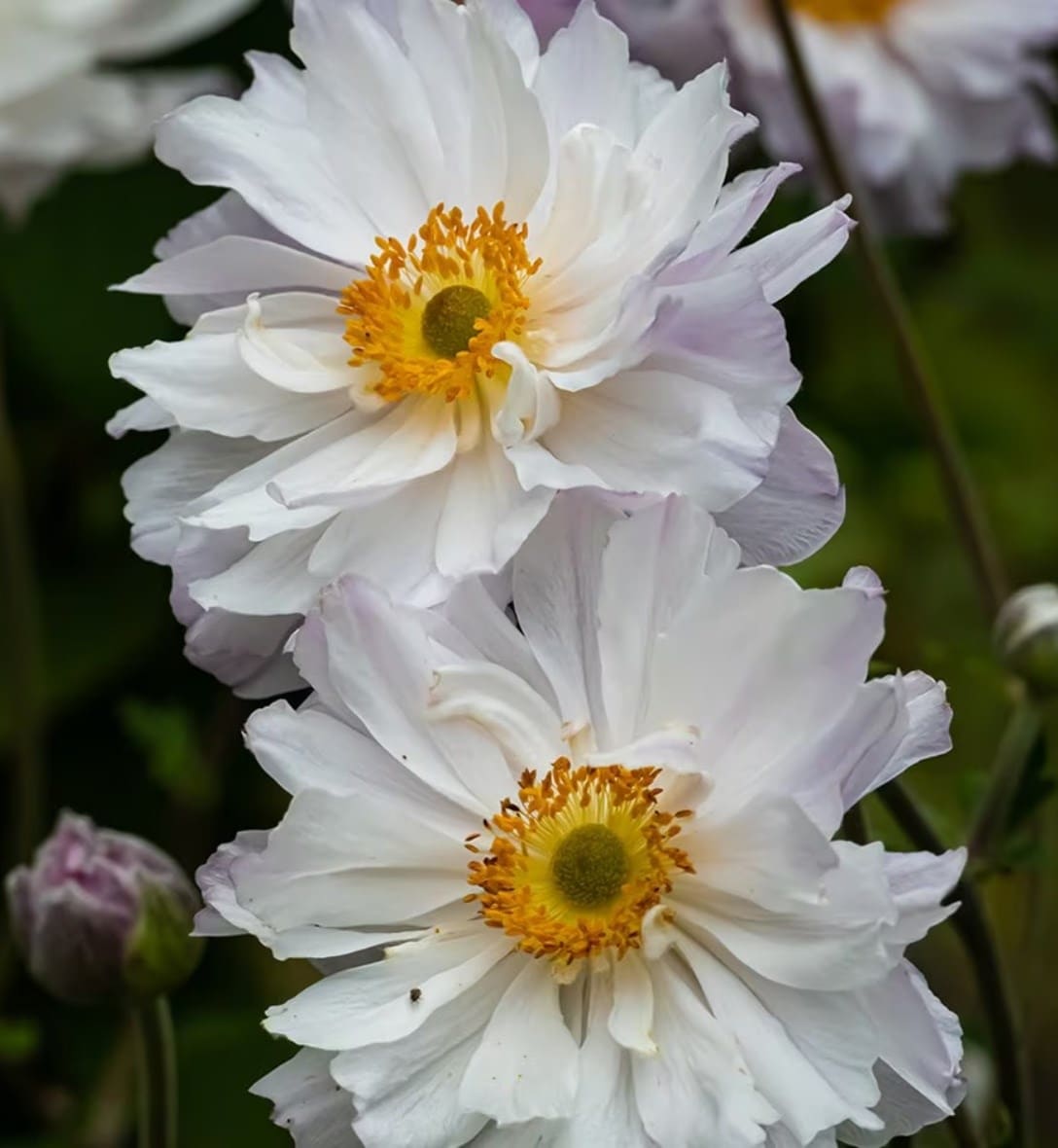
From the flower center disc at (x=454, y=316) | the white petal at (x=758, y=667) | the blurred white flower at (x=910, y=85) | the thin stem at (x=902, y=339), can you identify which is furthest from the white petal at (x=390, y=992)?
the blurred white flower at (x=910, y=85)

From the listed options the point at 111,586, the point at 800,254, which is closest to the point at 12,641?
the point at 111,586

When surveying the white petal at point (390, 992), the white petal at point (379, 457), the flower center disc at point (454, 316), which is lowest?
the white petal at point (390, 992)

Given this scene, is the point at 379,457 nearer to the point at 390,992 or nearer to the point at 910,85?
the point at 390,992

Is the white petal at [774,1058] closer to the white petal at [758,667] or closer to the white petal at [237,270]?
the white petal at [758,667]

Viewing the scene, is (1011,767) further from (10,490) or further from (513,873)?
(10,490)

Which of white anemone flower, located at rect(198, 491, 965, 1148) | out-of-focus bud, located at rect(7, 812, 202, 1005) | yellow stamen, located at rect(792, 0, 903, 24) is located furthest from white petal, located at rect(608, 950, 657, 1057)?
yellow stamen, located at rect(792, 0, 903, 24)

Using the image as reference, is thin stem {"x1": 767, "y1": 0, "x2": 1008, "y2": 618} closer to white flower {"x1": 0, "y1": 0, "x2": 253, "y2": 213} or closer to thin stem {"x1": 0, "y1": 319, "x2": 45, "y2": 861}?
white flower {"x1": 0, "y1": 0, "x2": 253, "y2": 213}

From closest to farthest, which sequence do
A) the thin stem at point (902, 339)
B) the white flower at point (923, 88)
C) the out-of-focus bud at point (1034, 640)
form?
1. the out-of-focus bud at point (1034, 640)
2. the thin stem at point (902, 339)
3. the white flower at point (923, 88)

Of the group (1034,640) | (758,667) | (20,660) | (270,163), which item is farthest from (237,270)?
(20,660)
